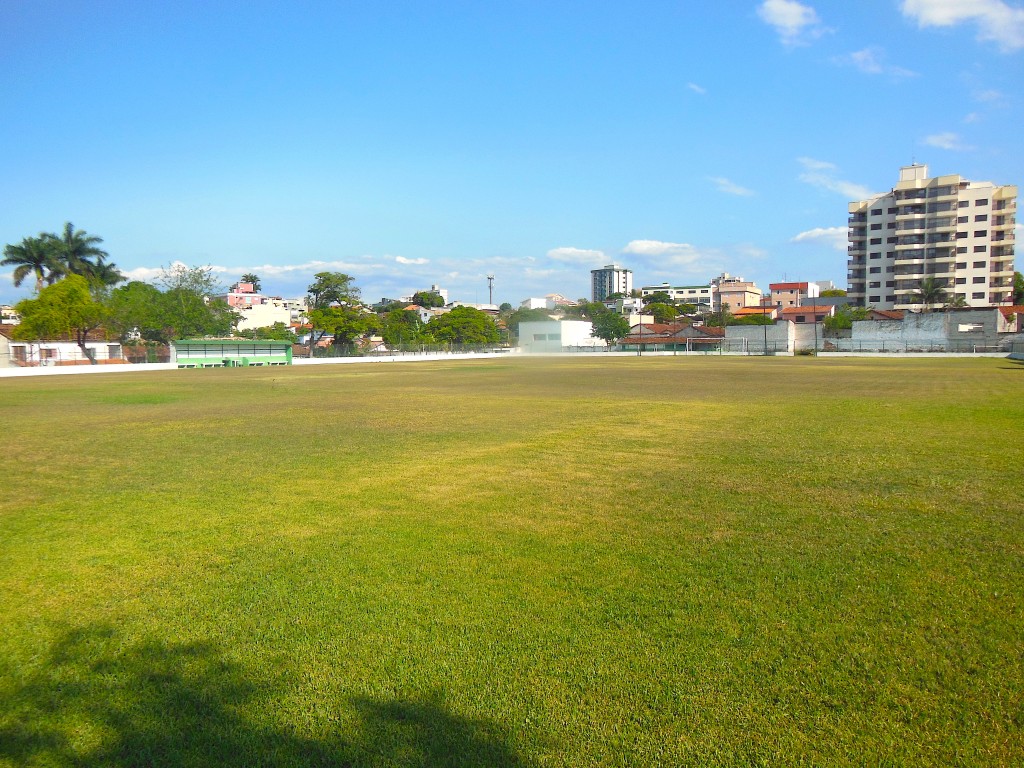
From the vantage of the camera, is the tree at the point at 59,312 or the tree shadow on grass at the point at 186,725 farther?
the tree at the point at 59,312

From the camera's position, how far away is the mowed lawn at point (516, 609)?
3.14 m

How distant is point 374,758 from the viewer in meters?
2.99

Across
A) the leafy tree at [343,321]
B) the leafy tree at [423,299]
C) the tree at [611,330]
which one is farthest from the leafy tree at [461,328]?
the leafy tree at [423,299]

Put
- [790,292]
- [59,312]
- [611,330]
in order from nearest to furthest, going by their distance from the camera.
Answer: [59,312], [611,330], [790,292]

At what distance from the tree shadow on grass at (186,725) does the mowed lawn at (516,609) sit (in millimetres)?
15

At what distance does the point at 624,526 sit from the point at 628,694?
3.09m

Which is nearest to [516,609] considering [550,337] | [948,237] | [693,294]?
[550,337]

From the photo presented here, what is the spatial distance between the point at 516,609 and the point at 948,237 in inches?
4209

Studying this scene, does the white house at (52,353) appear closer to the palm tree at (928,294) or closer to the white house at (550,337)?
the white house at (550,337)

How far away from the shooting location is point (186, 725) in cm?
326

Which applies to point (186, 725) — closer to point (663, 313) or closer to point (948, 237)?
point (948, 237)

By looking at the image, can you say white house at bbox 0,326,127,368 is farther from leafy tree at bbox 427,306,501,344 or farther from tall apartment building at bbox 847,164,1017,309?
tall apartment building at bbox 847,164,1017,309

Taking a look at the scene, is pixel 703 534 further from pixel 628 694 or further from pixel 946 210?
pixel 946 210

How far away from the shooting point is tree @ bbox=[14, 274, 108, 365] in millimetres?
54000
